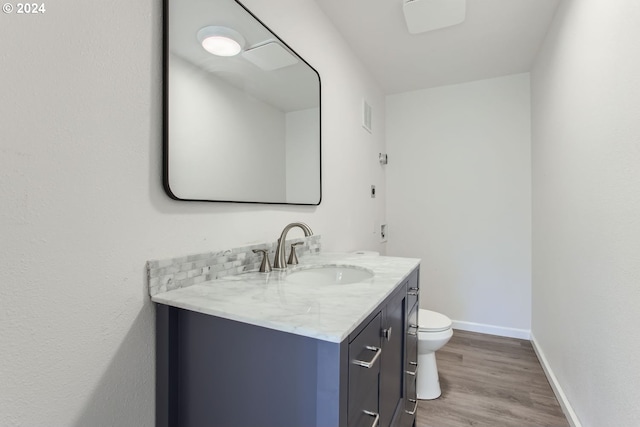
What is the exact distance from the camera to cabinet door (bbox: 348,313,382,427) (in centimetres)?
70

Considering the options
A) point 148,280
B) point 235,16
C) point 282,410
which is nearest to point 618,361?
point 282,410

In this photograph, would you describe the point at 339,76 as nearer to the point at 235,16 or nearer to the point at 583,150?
the point at 235,16

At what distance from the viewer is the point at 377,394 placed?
90cm

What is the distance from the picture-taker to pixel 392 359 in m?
1.08

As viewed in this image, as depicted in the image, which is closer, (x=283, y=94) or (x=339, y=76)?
(x=283, y=94)

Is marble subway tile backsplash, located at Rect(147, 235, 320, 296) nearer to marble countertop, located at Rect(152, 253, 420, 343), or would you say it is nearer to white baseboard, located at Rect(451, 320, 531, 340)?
marble countertop, located at Rect(152, 253, 420, 343)

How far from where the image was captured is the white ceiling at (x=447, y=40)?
1.81 metres

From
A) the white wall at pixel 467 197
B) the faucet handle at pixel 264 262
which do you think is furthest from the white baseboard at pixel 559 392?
the faucet handle at pixel 264 262

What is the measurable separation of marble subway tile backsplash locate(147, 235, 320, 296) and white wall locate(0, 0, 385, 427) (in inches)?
1.2

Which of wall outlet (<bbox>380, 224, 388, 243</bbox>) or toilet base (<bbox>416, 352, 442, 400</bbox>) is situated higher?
wall outlet (<bbox>380, 224, 388, 243</bbox>)

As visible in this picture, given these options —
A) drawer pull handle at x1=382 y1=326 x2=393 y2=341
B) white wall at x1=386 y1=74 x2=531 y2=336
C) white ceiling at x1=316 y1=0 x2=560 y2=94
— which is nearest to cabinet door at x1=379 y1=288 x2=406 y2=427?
drawer pull handle at x1=382 y1=326 x2=393 y2=341

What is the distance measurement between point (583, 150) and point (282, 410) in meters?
1.69

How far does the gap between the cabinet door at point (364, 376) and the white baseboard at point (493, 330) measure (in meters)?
2.29

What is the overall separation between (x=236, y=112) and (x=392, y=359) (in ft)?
3.62
